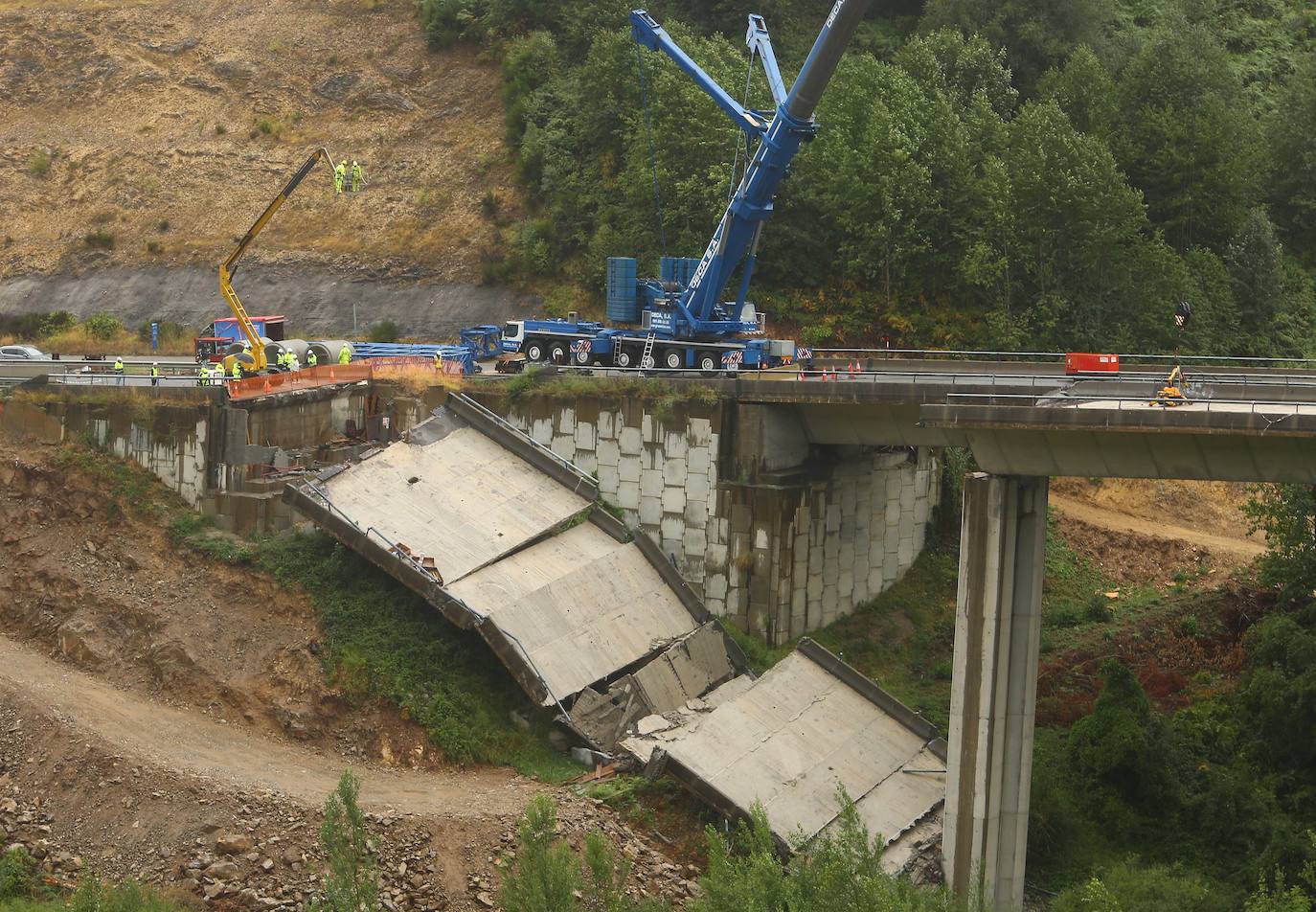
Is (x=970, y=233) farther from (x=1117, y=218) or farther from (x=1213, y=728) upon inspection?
(x=1213, y=728)

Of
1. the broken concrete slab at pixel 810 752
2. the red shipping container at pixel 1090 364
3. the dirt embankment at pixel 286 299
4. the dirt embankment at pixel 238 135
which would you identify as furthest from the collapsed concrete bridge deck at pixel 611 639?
the dirt embankment at pixel 238 135

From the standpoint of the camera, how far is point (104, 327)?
62.1m

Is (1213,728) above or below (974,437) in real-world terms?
below

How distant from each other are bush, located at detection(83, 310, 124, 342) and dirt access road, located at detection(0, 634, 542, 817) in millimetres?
28138

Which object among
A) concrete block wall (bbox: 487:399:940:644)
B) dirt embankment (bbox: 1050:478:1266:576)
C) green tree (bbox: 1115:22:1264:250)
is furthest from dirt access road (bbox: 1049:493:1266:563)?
green tree (bbox: 1115:22:1264:250)

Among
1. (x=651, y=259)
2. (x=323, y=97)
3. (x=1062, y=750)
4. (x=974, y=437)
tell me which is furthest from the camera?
(x=323, y=97)

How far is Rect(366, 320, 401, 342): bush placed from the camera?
59688mm

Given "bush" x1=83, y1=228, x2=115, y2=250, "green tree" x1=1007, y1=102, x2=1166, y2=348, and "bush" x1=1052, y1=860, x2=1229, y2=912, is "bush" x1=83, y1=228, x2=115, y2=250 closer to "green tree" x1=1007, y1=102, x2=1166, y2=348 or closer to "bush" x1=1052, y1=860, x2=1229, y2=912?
"green tree" x1=1007, y1=102, x2=1166, y2=348

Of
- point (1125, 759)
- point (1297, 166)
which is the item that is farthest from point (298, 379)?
point (1297, 166)

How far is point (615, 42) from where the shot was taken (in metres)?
59.4

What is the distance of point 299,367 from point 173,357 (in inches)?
492

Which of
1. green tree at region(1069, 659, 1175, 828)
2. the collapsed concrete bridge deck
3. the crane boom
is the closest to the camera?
the collapsed concrete bridge deck

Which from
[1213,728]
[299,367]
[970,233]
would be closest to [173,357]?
[299,367]

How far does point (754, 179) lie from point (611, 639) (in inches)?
540
